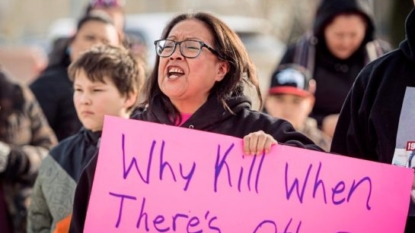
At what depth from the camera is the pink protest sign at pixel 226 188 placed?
4.30m

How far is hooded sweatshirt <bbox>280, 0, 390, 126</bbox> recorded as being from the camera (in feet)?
26.0

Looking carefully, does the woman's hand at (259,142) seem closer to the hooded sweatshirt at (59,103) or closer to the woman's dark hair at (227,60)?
the woman's dark hair at (227,60)

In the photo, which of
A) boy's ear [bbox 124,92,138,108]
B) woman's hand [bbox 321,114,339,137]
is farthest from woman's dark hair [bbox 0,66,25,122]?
woman's hand [bbox 321,114,339,137]

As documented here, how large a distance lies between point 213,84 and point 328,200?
0.68 meters

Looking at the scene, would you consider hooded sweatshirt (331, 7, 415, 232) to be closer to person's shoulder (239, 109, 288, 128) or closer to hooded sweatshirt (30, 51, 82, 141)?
person's shoulder (239, 109, 288, 128)

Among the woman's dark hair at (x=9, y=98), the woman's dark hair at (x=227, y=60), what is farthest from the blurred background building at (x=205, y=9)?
the woman's dark hair at (x=227, y=60)

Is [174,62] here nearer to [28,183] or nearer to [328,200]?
[328,200]

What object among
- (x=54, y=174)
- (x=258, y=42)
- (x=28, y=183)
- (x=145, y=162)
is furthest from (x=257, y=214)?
(x=258, y=42)

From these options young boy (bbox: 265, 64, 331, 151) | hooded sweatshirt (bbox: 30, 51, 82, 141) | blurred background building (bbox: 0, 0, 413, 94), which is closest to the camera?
hooded sweatshirt (bbox: 30, 51, 82, 141)

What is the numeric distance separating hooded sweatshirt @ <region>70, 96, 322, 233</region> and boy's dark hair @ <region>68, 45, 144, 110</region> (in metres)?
0.93

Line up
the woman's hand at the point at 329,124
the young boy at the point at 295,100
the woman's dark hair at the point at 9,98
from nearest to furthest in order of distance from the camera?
the woman's dark hair at the point at 9,98 < the young boy at the point at 295,100 < the woman's hand at the point at 329,124

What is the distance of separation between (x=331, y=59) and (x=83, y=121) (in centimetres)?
298

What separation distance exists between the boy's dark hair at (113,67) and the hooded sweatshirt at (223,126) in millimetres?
926

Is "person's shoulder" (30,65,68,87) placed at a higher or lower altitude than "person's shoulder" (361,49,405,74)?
lower
